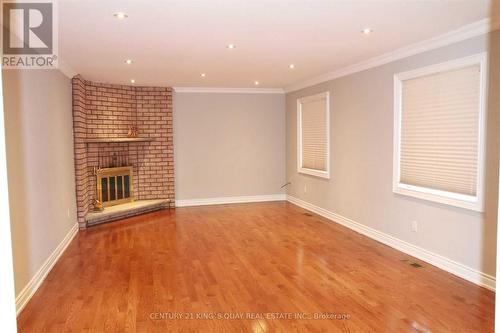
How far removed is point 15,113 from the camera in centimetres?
329

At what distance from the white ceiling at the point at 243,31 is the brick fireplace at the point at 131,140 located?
1323mm

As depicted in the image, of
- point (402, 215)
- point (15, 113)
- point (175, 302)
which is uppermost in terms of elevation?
point (15, 113)

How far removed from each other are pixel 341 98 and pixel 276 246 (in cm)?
248

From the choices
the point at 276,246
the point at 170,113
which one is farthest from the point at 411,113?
the point at 170,113

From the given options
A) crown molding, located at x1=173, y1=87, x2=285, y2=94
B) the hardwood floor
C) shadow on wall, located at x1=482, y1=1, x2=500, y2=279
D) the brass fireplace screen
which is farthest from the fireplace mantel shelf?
shadow on wall, located at x1=482, y1=1, x2=500, y2=279

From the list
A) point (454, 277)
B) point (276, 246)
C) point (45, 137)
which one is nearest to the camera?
point (454, 277)

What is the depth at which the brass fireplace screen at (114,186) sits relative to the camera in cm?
680

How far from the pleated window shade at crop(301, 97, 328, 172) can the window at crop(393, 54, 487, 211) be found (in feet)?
6.39

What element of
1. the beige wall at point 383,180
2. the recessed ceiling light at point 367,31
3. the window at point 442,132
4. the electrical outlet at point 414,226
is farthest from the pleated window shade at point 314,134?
the recessed ceiling light at point 367,31

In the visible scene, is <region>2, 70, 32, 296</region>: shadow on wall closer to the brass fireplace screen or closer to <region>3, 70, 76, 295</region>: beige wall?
<region>3, 70, 76, 295</region>: beige wall

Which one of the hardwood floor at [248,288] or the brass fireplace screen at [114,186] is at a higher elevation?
the brass fireplace screen at [114,186]

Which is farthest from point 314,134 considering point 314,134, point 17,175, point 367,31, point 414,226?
point 17,175

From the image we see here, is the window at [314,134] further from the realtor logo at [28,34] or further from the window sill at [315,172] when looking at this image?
the realtor logo at [28,34]

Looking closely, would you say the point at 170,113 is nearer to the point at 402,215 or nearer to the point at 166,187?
the point at 166,187
